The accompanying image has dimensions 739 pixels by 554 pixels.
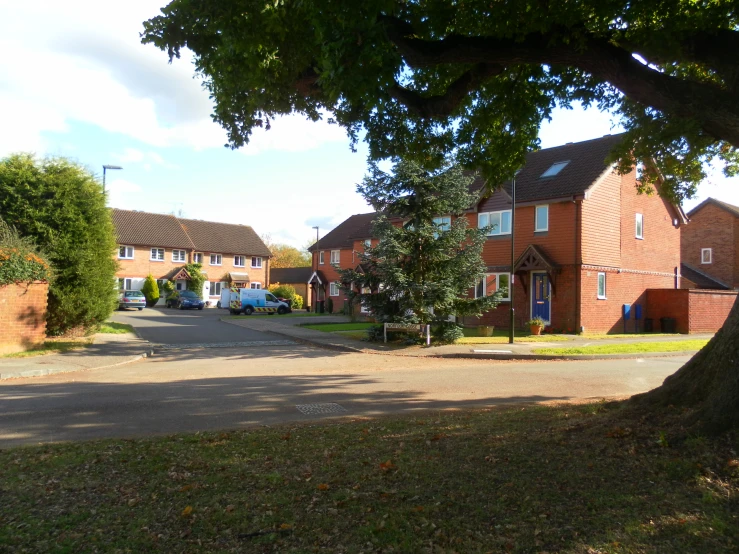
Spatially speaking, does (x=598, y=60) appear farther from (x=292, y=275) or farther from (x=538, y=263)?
(x=292, y=275)

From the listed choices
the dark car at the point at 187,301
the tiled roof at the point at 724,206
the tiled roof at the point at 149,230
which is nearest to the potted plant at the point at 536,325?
the tiled roof at the point at 724,206

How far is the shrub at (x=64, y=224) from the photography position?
17891 millimetres

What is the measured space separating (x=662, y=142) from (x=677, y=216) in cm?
2544

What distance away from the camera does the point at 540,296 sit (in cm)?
2600

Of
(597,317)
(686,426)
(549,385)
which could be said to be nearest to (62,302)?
(549,385)

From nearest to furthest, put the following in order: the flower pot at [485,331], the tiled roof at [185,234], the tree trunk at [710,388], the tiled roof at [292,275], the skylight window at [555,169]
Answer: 1. the tree trunk at [710,388]
2. the flower pot at [485,331]
3. the skylight window at [555,169]
4. the tiled roof at [185,234]
5. the tiled roof at [292,275]

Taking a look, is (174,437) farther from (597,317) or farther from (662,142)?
(597,317)

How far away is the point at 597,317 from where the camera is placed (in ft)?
83.1

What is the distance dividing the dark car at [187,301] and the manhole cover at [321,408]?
4372cm

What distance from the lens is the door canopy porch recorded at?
24852 millimetres

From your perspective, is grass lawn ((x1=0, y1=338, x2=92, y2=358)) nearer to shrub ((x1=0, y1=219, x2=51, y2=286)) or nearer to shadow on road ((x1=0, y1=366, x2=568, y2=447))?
shrub ((x1=0, y1=219, x2=51, y2=286))

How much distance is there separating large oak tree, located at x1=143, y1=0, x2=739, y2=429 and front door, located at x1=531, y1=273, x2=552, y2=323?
50.4ft

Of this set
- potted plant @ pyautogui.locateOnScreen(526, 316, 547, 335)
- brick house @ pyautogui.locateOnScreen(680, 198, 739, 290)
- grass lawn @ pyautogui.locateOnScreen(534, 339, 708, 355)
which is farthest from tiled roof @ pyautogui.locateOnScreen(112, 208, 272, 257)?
grass lawn @ pyautogui.locateOnScreen(534, 339, 708, 355)

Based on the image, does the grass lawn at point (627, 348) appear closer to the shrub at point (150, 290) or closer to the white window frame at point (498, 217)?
the white window frame at point (498, 217)
